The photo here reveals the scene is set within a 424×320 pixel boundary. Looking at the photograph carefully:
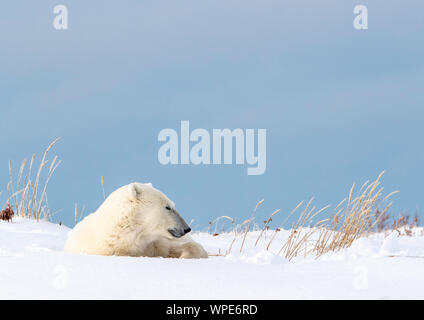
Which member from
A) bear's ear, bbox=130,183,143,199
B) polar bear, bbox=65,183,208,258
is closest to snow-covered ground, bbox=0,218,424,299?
polar bear, bbox=65,183,208,258

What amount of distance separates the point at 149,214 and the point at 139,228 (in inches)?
6.1

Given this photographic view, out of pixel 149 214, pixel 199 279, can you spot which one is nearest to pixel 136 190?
pixel 149 214

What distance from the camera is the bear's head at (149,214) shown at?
4.83m

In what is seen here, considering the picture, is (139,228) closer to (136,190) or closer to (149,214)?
(149,214)

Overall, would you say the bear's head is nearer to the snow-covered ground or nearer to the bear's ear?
the bear's ear

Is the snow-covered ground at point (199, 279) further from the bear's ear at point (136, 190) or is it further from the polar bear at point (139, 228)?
the bear's ear at point (136, 190)

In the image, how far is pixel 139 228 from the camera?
487 centimetres

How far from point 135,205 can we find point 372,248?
2943 mm

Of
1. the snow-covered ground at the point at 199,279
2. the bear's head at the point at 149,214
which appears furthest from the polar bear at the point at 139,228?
the snow-covered ground at the point at 199,279

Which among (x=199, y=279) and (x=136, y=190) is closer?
(x=199, y=279)

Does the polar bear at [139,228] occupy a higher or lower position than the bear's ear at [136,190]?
lower

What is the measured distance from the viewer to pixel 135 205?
488 centimetres

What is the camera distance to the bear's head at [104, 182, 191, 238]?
190 inches
